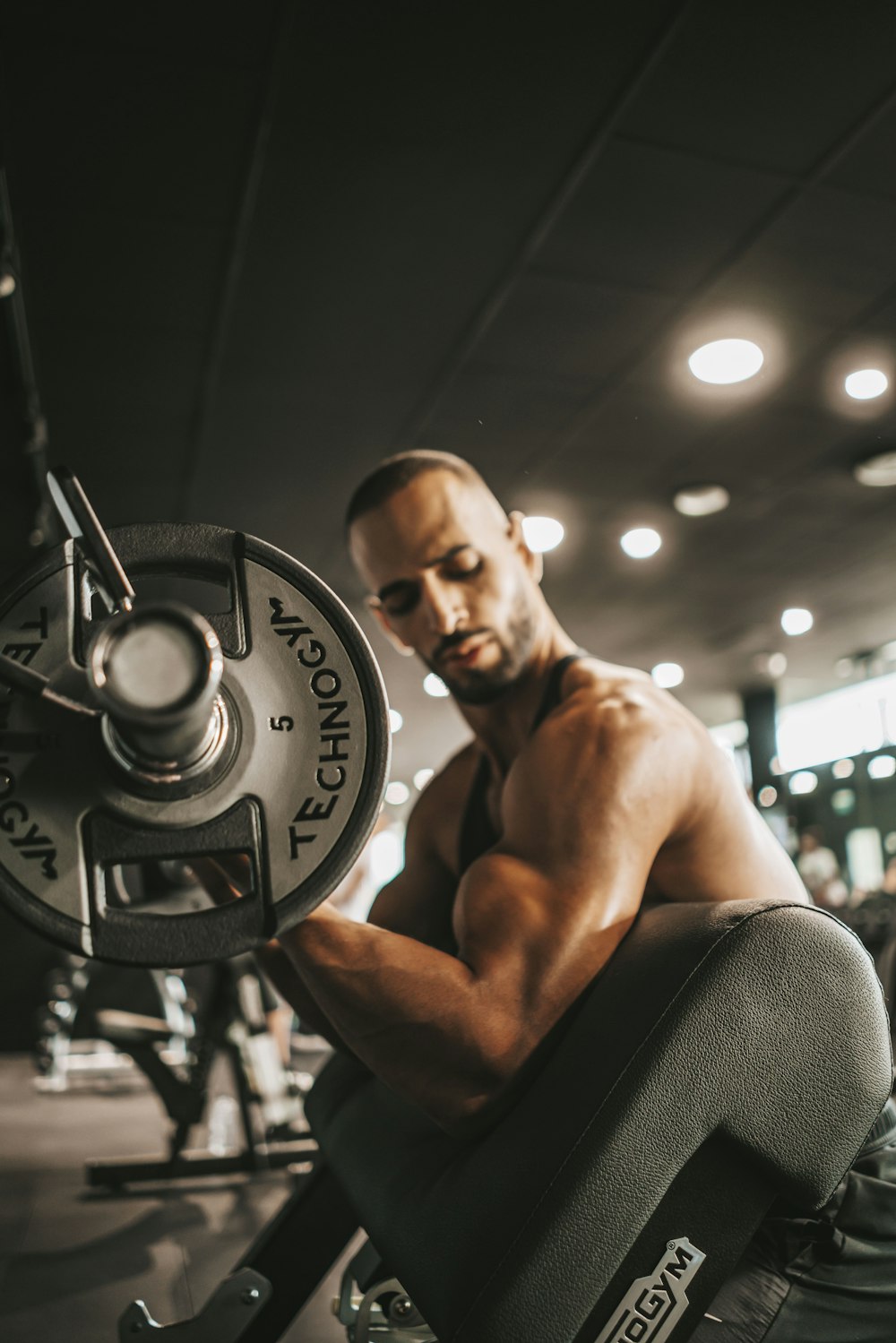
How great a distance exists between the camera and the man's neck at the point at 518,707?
1.29 metres

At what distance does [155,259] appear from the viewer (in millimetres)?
2584

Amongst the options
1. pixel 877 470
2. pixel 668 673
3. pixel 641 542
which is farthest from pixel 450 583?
pixel 668 673

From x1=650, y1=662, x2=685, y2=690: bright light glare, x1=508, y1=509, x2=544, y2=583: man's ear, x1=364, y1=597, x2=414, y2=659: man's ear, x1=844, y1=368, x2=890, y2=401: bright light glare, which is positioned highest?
x1=650, y1=662, x2=685, y2=690: bright light glare

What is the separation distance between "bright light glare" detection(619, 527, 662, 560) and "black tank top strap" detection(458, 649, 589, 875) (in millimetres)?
3110

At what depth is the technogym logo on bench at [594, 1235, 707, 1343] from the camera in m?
0.69

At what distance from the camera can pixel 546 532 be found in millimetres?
4312

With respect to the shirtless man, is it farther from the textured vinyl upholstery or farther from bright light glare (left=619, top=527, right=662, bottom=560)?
bright light glare (left=619, top=527, right=662, bottom=560)

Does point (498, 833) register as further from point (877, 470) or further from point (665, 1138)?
point (877, 470)

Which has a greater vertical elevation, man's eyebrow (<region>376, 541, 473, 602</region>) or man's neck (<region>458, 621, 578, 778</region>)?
man's eyebrow (<region>376, 541, 473, 602</region>)

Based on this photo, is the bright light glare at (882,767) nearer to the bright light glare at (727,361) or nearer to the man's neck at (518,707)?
the bright light glare at (727,361)

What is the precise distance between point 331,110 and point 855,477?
2.40 m

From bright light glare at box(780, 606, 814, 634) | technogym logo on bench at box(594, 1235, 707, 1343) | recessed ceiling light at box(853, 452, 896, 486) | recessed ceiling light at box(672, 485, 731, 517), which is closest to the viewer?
technogym logo on bench at box(594, 1235, 707, 1343)

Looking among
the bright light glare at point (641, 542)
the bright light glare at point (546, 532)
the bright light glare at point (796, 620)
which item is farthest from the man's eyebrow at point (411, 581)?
the bright light glare at point (796, 620)

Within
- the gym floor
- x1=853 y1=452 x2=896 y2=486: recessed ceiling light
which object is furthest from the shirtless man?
x1=853 y1=452 x2=896 y2=486: recessed ceiling light
